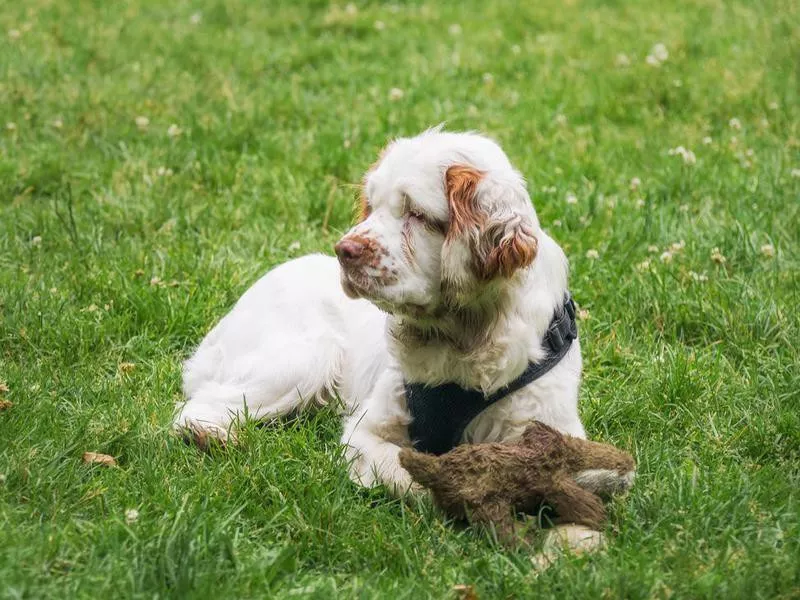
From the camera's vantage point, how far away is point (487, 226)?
3.21 m

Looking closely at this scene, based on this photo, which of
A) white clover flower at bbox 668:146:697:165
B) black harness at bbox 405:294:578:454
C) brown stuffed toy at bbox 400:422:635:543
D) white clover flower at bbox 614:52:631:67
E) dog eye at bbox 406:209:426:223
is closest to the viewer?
brown stuffed toy at bbox 400:422:635:543

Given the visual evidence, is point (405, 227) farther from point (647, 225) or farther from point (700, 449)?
point (647, 225)

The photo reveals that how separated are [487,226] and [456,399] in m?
0.62

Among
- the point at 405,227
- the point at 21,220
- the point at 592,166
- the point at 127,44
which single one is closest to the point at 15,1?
the point at 127,44

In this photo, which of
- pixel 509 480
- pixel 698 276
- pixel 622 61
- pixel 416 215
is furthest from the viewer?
pixel 622 61

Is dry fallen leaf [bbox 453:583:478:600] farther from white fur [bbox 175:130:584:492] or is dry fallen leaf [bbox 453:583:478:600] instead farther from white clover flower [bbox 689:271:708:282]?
white clover flower [bbox 689:271:708:282]

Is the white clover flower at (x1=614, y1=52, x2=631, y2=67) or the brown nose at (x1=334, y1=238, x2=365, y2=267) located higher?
the brown nose at (x1=334, y1=238, x2=365, y2=267)

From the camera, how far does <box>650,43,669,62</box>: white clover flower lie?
305 inches

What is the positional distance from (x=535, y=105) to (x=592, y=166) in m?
1.06

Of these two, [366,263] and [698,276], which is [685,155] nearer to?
[698,276]

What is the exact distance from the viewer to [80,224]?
5586 mm

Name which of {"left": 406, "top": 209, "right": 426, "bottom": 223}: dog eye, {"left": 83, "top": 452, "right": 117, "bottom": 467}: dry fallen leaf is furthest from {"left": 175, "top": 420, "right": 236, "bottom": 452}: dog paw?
{"left": 406, "top": 209, "right": 426, "bottom": 223}: dog eye

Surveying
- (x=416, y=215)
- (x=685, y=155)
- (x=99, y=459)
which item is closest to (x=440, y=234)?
(x=416, y=215)

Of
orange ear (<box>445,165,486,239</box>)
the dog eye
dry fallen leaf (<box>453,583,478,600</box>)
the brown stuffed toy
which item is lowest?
dry fallen leaf (<box>453,583,478,600</box>)
